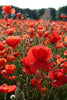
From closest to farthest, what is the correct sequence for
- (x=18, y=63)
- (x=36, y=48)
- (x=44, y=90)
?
1. (x=36, y=48)
2. (x=44, y=90)
3. (x=18, y=63)

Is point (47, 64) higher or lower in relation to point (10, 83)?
higher

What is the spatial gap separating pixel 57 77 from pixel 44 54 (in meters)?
0.16

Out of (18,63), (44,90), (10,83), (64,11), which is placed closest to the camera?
(44,90)

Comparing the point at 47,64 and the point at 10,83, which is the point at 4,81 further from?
the point at 47,64

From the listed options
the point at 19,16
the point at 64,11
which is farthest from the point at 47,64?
the point at 64,11

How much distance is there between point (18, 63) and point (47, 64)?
84cm

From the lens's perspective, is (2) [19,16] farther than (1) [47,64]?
Yes

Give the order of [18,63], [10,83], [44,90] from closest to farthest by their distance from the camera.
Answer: [44,90]
[10,83]
[18,63]

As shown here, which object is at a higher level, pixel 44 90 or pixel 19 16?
pixel 19 16

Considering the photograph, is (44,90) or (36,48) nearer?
(36,48)

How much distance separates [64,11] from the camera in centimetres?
1814

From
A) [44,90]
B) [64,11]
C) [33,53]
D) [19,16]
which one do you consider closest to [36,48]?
[33,53]

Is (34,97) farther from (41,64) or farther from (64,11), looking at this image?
(64,11)

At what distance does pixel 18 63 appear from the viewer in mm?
1593
